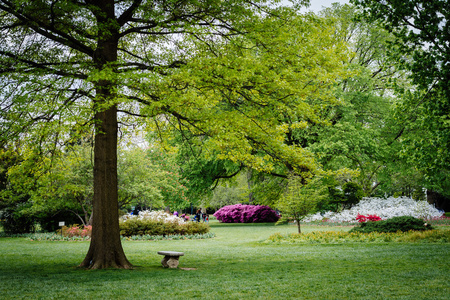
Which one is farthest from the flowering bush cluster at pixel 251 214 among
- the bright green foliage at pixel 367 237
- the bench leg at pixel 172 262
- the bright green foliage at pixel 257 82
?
the bench leg at pixel 172 262

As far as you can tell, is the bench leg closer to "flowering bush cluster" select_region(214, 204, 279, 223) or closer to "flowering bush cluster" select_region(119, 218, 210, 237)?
"flowering bush cluster" select_region(119, 218, 210, 237)

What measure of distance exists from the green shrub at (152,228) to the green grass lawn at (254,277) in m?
7.51

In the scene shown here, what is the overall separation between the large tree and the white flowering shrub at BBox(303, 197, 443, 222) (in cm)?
1602

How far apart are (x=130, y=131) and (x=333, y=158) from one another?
1388 cm

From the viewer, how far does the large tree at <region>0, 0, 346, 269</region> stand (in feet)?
27.4

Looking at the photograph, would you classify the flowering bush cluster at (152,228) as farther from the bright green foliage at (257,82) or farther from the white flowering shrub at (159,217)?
the bright green foliage at (257,82)

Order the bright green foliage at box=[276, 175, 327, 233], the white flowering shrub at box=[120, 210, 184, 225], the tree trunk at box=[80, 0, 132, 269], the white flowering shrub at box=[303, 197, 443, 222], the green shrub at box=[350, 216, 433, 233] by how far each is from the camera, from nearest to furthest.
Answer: the tree trunk at box=[80, 0, 132, 269] < the green shrub at box=[350, 216, 433, 233] < the bright green foliage at box=[276, 175, 327, 233] < the white flowering shrub at box=[120, 210, 184, 225] < the white flowering shrub at box=[303, 197, 443, 222]

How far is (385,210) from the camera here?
24578 millimetres

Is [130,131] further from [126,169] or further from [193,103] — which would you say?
[126,169]

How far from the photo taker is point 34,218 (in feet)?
79.8

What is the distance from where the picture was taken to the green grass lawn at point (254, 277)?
6.11 m

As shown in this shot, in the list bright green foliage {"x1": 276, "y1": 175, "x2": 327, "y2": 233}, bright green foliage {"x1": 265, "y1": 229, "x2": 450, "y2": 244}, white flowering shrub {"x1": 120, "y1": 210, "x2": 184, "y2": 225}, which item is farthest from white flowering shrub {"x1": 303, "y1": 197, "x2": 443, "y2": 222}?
white flowering shrub {"x1": 120, "y1": 210, "x2": 184, "y2": 225}

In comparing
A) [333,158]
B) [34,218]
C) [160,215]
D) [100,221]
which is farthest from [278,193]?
[100,221]

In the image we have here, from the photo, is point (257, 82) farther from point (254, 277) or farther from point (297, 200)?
point (297, 200)
